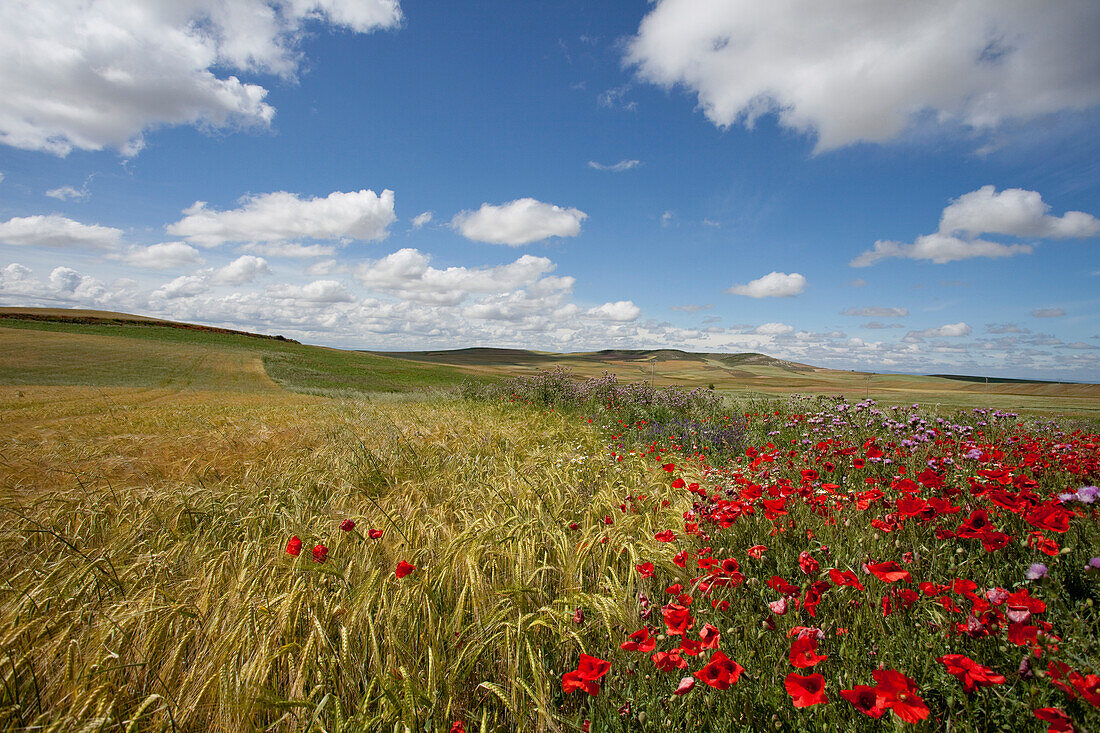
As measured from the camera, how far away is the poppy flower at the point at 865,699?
1.15 metres

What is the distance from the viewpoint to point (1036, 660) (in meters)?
1.63

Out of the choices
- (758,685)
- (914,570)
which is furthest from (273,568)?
(914,570)

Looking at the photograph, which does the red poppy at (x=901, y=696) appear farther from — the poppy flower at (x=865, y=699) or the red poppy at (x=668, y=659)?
the red poppy at (x=668, y=659)

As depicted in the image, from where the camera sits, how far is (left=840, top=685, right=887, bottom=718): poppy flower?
1150mm

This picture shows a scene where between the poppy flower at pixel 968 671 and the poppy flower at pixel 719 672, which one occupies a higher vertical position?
the poppy flower at pixel 968 671

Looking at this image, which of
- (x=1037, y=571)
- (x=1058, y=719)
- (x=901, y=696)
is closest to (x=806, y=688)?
(x=901, y=696)

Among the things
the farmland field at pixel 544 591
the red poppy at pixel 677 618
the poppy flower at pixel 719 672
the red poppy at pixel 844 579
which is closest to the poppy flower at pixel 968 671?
the farmland field at pixel 544 591

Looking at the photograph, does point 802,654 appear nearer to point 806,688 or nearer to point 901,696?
point 806,688

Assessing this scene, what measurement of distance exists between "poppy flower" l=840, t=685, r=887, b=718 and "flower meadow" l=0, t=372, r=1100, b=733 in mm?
11

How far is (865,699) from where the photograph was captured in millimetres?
1215

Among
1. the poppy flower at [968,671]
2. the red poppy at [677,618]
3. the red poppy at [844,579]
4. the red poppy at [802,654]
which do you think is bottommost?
the red poppy at [677,618]

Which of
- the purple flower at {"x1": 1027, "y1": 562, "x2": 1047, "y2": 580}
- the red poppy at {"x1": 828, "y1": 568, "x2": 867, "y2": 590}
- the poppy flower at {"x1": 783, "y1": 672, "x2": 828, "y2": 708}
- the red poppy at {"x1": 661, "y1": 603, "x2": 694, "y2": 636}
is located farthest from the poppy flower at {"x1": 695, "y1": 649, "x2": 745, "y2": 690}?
the purple flower at {"x1": 1027, "y1": 562, "x2": 1047, "y2": 580}

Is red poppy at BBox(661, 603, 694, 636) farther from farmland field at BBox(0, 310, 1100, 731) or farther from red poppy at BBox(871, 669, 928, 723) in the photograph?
red poppy at BBox(871, 669, 928, 723)

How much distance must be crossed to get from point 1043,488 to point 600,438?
17.3 feet
